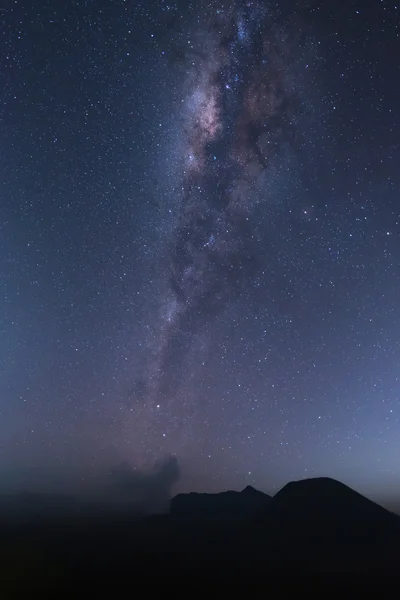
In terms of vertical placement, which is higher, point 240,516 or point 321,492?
point 321,492

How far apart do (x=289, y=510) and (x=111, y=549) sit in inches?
2107

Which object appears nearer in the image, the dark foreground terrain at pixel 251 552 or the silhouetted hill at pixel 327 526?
the dark foreground terrain at pixel 251 552

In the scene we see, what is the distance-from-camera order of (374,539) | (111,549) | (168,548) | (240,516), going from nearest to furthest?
(374,539) < (168,548) < (111,549) < (240,516)

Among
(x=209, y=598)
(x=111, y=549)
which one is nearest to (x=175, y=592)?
(x=209, y=598)

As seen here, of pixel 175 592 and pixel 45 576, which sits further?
pixel 45 576

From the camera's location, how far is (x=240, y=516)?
193000 millimetres

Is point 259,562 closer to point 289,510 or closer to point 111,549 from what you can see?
point 289,510

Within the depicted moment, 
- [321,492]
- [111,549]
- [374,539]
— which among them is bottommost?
[111,549]

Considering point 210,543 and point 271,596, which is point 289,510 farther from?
point 271,596

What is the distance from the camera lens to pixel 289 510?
415ft

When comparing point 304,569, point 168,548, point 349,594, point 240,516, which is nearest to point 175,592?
point 349,594

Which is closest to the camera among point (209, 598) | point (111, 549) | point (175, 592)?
→ point (209, 598)

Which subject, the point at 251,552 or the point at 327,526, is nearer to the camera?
the point at 251,552

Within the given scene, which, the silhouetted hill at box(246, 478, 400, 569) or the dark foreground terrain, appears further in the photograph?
the silhouetted hill at box(246, 478, 400, 569)
